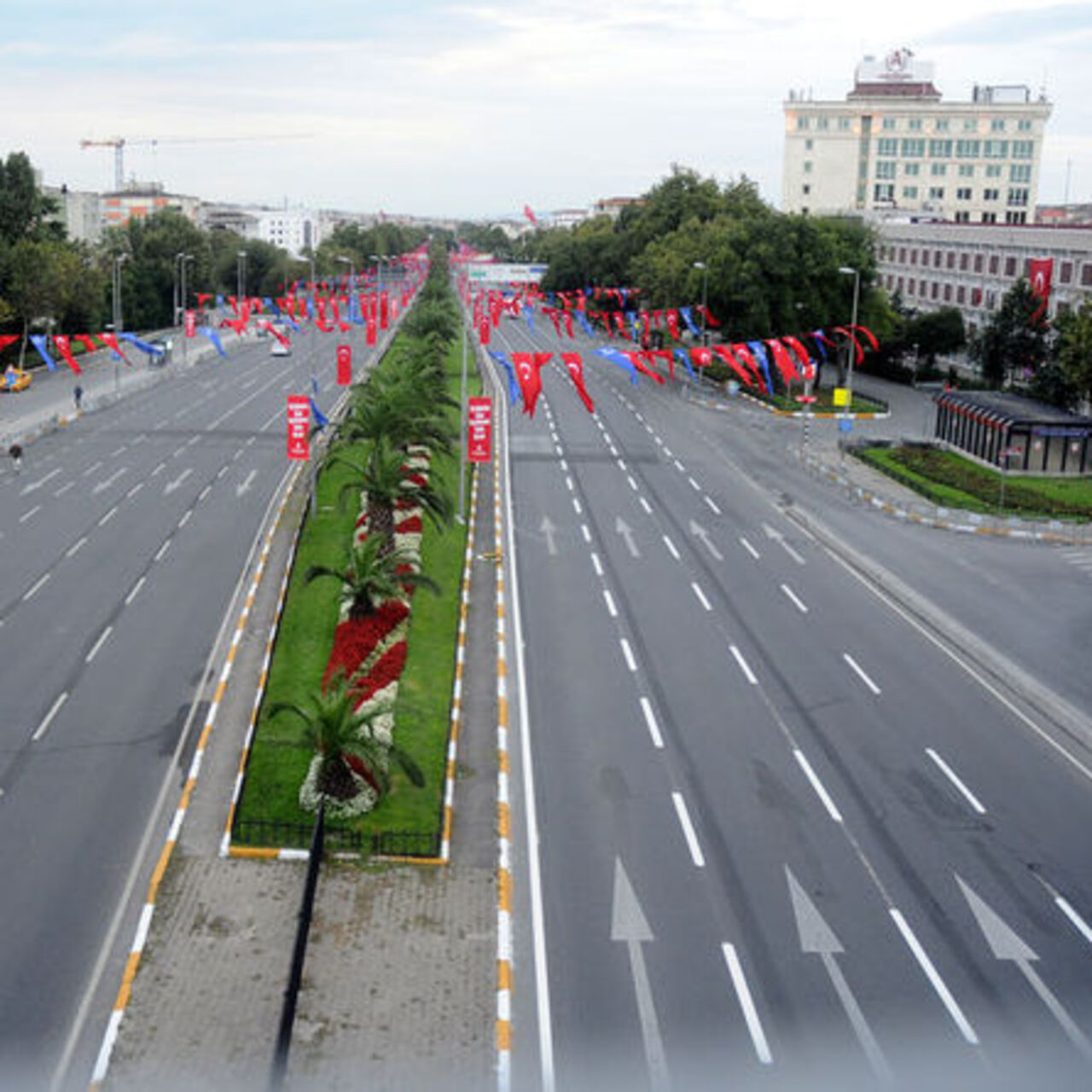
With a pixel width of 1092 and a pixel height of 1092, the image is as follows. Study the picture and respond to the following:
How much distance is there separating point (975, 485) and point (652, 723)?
1209 inches

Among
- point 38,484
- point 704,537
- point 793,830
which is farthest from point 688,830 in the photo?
point 38,484

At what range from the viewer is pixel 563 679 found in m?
30.0

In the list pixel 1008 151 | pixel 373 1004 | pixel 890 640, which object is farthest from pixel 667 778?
pixel 1008 151

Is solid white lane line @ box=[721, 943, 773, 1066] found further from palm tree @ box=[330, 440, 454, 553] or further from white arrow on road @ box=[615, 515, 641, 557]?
white arrow on road @ box=[615, 515, 641, 557]

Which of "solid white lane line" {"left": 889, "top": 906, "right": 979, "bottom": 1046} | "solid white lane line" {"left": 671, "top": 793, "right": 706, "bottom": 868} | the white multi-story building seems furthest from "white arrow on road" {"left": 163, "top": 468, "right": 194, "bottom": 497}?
the white multi-story building

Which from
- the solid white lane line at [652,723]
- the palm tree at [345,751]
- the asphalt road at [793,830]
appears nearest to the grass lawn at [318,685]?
the palm tree at [345,751]

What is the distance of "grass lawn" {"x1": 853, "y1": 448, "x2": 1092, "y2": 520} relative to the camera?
50.0 meters

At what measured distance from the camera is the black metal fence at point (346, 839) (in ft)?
70.1

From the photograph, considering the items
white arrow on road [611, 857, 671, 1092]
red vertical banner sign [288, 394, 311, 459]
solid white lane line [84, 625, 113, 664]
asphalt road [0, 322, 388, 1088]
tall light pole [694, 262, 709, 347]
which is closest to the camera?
white arrow on road [611, 857, 671, 1092]

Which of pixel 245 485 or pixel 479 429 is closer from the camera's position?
pixel 479 429

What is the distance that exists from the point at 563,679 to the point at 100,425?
1781 inches

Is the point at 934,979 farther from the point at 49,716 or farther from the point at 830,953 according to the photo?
the point at 49,716

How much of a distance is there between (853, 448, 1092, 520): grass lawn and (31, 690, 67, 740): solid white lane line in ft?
114

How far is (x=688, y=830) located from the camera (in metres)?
22.8
